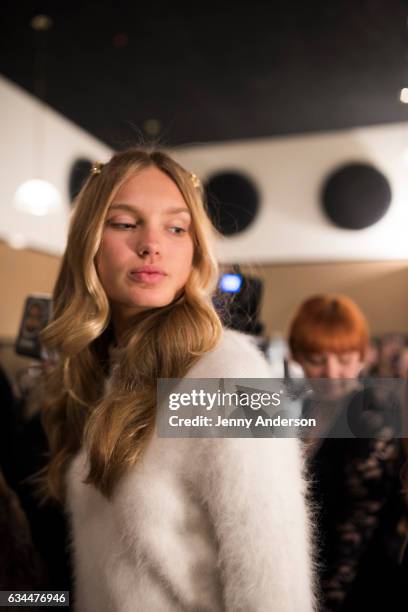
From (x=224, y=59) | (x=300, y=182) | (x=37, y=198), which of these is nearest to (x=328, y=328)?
(x=300, y=182)

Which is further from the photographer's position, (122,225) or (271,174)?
(271,174)

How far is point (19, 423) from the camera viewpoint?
826 millimetres

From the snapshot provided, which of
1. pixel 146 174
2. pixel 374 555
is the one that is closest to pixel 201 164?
pixel 146 174

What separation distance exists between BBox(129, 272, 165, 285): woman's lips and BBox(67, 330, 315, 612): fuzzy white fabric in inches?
3.8

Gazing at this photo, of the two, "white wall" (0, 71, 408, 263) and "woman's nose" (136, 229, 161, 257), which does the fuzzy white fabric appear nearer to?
"woman's nose" (136, 229, 161, 257)

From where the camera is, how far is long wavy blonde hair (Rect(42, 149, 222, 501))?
0.52 m

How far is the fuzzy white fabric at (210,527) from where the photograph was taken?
449mm

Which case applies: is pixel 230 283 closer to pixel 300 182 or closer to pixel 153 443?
pixel 153 443

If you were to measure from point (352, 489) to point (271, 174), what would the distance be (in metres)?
0.98

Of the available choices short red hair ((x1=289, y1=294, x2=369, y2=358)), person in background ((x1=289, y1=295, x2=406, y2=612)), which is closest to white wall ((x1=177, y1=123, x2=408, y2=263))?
short red hair ((x1=289, y1=294, x2=369, y2=358))

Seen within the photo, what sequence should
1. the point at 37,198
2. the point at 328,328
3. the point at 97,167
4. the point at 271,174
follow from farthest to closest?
the point at 271,174, the point at 37,198, the point at 328,328, the point at 97,167

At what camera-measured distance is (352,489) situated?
1.86ft

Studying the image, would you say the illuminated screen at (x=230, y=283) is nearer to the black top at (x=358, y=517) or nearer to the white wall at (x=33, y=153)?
the black top at (x=358, y=517)

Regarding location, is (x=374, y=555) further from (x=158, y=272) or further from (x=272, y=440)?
(x=158, y=272)
